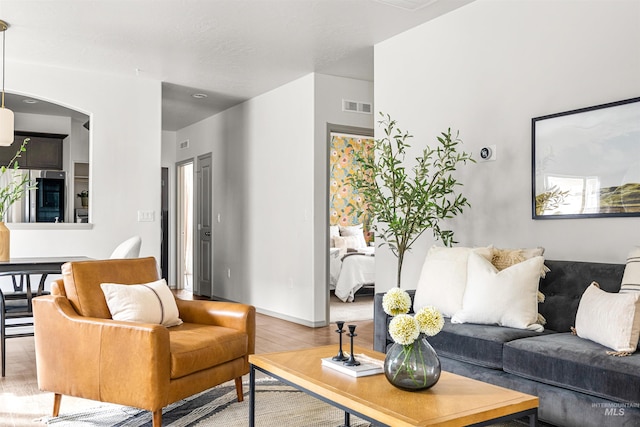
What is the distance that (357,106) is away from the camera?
6418mm

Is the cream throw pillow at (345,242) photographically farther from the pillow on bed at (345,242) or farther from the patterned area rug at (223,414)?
the patterned area rug at (223,414)

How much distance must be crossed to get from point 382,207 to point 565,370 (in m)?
2.02

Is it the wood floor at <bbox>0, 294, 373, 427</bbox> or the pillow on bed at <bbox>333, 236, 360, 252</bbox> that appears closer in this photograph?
the wood floor at <bbox>0, 294, 373, 427</bbox>

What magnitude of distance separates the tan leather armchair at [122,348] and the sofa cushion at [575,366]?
4.97ft

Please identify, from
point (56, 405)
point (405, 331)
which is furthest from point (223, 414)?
point (405, 331)

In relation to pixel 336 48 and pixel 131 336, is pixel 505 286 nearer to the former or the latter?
pixel 131 336

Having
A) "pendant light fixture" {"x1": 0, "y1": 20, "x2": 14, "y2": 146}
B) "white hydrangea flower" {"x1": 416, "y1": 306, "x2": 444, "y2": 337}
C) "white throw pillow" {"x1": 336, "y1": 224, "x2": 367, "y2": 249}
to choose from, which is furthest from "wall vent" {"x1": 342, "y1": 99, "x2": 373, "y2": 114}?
"white hydrangea flower" {"x1": 416, "y1": 306, "x2": 444, "y2": 337}

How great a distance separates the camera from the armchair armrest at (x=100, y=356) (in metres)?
2.69

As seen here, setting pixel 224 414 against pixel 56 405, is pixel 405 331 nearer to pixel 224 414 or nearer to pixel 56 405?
pixel 224 414

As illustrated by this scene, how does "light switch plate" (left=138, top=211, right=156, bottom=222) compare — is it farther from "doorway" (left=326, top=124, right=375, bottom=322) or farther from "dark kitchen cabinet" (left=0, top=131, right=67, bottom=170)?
"dark kitchen cabinet" (left=0, top=131, right=67, bottom=170)

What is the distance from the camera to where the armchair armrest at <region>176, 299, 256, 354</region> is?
3.33 m

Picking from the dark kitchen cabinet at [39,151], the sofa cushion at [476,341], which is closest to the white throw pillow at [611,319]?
the sofa cushion at [476,341]

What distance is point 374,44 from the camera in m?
5.17

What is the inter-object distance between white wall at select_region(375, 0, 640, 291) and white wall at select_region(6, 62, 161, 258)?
292cm
